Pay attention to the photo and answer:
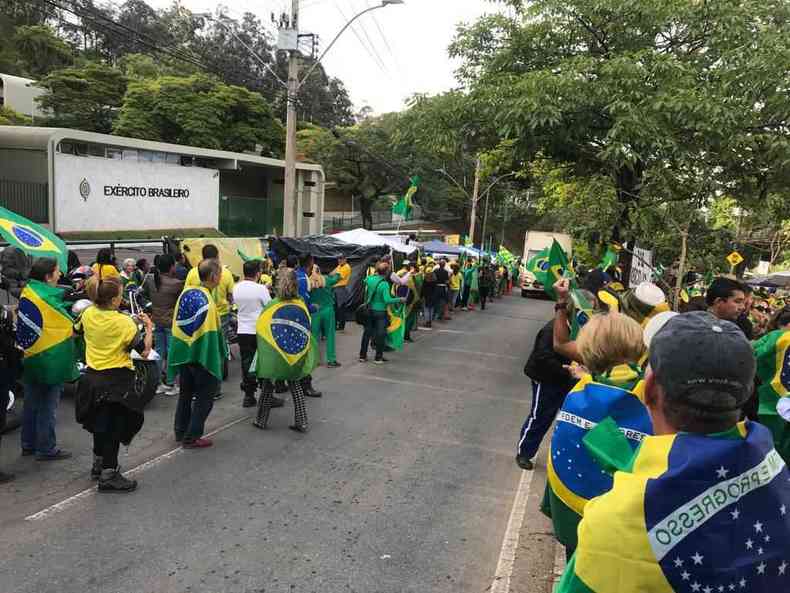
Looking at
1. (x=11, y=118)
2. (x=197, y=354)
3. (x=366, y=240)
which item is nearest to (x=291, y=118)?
(x=366, y=240)

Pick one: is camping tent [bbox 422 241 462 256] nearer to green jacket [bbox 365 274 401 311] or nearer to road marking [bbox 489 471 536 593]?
green jacket [bbox 365 274 401 311]

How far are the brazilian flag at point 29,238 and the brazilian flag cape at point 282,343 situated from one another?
1962mm

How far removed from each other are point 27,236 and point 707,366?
5.64 metres

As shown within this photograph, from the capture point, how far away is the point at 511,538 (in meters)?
4.51

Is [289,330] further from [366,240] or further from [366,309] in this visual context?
[366,240]

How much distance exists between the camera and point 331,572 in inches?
151

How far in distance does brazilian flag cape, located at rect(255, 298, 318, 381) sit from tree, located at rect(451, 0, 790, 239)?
4.67 metres

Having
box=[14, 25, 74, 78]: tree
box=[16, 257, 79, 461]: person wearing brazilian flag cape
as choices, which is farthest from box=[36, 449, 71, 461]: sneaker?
box=[14, 25, 74, 78]: tree

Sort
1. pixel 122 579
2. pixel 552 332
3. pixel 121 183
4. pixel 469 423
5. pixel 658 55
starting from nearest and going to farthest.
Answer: pixel 122 579 → pixel 552 332 → pixel 469 423 → pixel 658 55 → pixel 121 183

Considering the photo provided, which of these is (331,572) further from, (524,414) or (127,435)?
(524,414)

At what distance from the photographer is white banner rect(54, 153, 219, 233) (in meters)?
20.5

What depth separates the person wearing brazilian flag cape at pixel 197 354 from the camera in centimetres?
566

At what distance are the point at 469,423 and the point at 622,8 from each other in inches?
262

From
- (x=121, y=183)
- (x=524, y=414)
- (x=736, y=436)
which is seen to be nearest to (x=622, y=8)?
(x=524, y=414)
